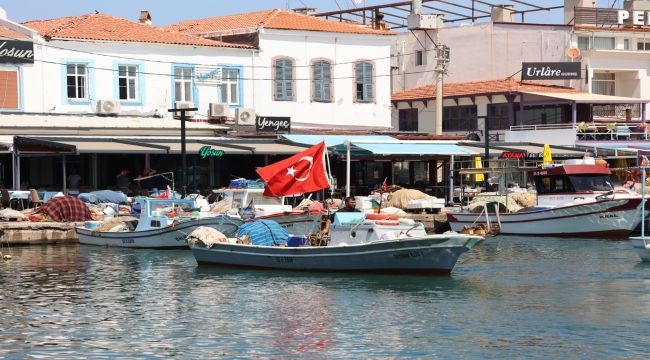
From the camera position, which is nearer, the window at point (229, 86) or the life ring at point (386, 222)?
the life ring at point (386, 222)

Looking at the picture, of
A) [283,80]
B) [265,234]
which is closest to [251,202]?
[265,234]

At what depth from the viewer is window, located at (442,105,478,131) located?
71.7 metres

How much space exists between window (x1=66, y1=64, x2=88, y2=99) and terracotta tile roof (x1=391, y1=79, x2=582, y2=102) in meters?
23.9

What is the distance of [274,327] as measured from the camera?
83.1 ft

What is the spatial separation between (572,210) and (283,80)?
19025mm

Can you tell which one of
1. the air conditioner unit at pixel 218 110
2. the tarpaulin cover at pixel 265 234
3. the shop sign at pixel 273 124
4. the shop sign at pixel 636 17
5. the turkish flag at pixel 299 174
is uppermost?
the shop sign at pixel 636 17

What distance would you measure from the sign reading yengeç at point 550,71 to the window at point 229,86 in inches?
718

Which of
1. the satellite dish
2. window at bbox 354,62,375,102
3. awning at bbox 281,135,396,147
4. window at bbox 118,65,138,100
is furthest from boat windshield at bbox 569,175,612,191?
the satellite dish

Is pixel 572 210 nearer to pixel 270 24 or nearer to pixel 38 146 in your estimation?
pixel 38 146

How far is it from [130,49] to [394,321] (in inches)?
1288

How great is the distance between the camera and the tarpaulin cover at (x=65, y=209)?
4466cm

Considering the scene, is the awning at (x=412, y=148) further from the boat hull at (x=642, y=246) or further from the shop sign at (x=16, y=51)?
the boat hull at (x=642, y=246)

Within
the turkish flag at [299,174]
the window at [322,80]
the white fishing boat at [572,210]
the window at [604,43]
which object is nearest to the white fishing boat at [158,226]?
the turkish flag at [299,174]

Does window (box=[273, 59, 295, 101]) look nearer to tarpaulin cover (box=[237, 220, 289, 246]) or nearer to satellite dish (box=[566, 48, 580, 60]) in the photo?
satellite dish (box=[566, 48, 580, 60])
